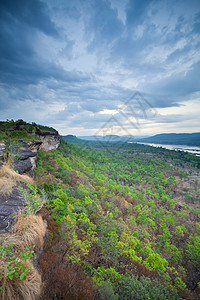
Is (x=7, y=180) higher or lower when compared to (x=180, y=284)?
higher

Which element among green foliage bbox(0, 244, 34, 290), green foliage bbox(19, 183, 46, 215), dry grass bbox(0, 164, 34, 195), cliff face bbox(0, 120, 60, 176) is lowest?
green foliage bbox(0, 244, 34, 290)

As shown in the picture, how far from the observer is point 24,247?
12.1 feet

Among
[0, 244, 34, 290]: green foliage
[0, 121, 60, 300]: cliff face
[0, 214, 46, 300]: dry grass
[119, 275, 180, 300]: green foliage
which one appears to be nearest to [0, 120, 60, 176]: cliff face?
[0, 121, 60, 300]: cliff face

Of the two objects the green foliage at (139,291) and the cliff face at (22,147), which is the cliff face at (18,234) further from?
the green foliage at (139,291)

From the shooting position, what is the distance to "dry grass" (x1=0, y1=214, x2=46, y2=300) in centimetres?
256

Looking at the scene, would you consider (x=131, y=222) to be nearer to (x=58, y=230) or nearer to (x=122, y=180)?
(x=58, y=230)

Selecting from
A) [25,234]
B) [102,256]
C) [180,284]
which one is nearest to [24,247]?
[25,234]

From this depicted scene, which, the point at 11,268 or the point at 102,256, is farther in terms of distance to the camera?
the point at 102,256

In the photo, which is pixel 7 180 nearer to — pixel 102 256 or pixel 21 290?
pixel 21 290

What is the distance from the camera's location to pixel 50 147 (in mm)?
33031

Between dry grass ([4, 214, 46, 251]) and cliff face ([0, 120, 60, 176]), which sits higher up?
cliff face ([0, 120, 60, 176])

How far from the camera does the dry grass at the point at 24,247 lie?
101 inches

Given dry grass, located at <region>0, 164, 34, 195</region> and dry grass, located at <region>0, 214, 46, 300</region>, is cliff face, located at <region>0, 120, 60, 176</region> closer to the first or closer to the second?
dry grass, located at <region>0, 164, 34, 195</region>

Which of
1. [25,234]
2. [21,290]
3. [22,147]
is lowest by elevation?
[21,290]
